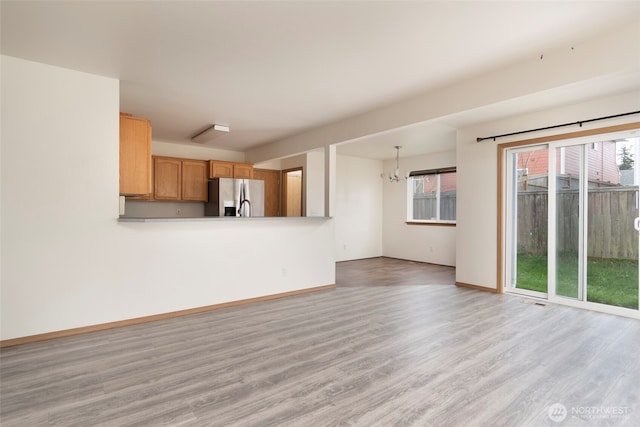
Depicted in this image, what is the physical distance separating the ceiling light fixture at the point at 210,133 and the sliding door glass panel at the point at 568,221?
16.1ft

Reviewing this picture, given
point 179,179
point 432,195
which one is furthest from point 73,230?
point 432,195

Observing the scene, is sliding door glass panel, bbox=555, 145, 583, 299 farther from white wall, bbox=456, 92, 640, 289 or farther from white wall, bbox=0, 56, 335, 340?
white wall, bbox=0, 56, 335, 340

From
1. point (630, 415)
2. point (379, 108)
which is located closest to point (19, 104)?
point (379, 108)

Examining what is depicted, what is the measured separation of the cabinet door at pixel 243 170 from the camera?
283 inches

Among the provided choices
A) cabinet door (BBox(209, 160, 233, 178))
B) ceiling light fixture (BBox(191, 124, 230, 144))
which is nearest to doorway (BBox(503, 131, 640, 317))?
ceiling light fixture (BBox(191, 124, 230, 144))

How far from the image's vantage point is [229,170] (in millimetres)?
7074

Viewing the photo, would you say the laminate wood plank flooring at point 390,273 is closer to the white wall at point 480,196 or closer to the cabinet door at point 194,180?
the white wall at point 480,196

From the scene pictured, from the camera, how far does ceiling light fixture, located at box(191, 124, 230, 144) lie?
557cm

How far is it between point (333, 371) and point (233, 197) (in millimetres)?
4830

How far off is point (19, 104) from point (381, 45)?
3.29 metres

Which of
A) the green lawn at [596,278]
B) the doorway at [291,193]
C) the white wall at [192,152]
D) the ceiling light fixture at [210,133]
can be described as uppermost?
the ceiling light fixture at [210,133]

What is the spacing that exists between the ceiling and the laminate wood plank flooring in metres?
2.89

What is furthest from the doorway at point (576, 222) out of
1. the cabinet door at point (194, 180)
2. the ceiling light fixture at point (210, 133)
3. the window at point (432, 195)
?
the cabinet door at point (194, 180)

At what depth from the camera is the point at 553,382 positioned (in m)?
2.32
